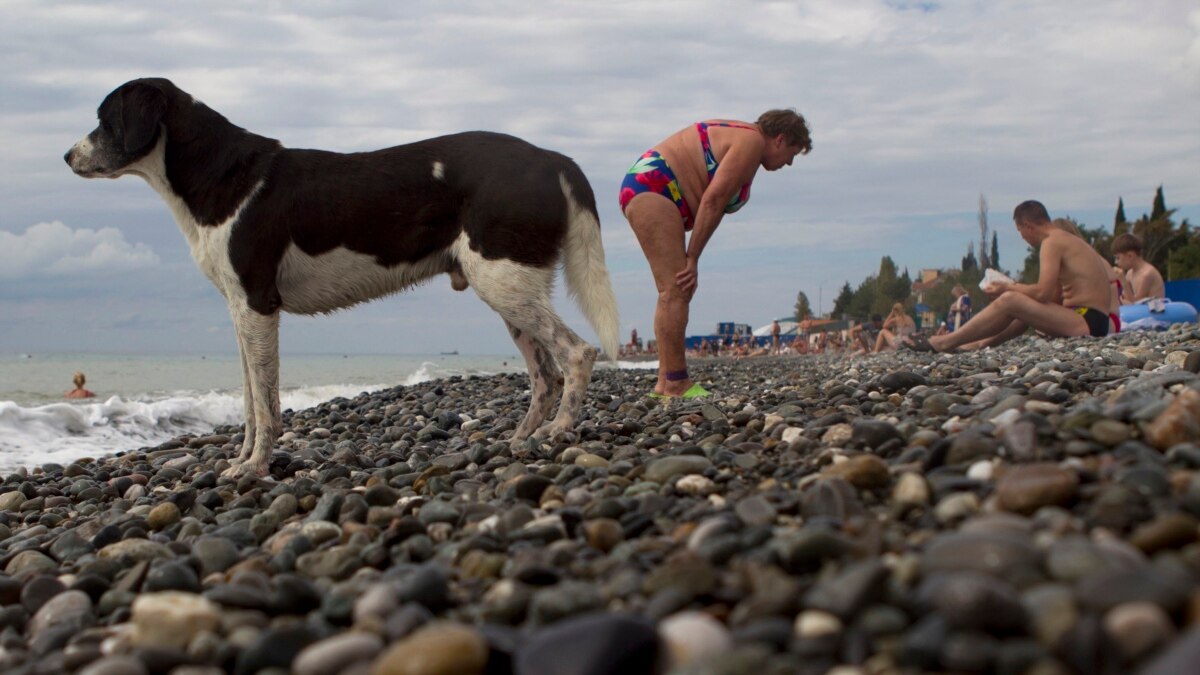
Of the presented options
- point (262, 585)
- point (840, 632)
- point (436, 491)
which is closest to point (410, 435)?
point (436, 491)

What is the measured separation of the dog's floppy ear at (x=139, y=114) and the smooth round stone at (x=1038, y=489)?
516cm

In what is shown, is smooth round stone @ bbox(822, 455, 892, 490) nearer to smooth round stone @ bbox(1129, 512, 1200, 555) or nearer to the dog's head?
smooth round stone @ bbox(1129, 512, 1200, 555)

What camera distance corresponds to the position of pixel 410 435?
6770 mm

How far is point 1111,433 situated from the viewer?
9.39 ft

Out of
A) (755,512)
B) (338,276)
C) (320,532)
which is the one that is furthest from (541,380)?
(755,512)

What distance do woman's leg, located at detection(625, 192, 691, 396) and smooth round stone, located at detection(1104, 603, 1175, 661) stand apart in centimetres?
544

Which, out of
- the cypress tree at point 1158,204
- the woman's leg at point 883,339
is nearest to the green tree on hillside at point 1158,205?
the cypress tree at point 1158,204

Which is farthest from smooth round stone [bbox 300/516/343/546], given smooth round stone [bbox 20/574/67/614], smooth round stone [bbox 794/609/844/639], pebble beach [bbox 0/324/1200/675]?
smooth round stone [bbox 794/609/844/639]

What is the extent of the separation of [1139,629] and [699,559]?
3.10 feet

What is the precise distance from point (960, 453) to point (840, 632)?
1229 millimetres

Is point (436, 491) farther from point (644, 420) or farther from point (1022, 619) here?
point (1022, 619)

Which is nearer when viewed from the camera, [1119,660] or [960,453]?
[1119,660]

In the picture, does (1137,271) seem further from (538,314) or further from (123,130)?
(123,130)

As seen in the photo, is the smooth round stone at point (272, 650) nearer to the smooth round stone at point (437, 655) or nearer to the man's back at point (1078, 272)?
the smooth round stone at point (437, 655)
